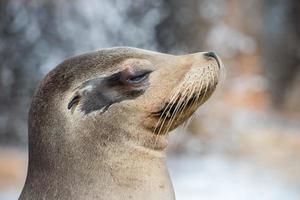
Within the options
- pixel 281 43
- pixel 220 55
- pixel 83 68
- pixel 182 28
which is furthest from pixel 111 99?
pixel 281 43

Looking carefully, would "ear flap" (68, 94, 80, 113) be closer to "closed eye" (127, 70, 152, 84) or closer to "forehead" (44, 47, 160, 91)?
"forehead" (44, 47, 160, 91)

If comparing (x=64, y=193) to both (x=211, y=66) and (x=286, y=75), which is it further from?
(x=286, y=75)

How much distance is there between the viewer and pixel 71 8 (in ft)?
28.8

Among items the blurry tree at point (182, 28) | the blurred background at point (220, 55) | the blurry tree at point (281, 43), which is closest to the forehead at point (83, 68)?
the blurred background at point (220, 55)

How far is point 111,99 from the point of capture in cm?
259

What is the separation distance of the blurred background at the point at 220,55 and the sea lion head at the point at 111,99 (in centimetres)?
546

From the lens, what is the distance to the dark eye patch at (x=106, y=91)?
102 inches

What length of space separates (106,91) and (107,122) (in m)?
0.10

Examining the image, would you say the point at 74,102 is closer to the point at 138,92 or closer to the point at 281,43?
the point at 138,92

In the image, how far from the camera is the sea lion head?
8.41 ft

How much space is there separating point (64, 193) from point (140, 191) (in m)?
0.24

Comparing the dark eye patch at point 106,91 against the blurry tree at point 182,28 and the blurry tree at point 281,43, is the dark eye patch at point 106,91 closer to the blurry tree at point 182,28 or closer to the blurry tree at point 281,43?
the blurry tree at point 182,28

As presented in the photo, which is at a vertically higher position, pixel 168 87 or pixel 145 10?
pixel 168 87

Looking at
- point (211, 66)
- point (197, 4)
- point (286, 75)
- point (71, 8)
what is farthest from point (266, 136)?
point (211, 66)
